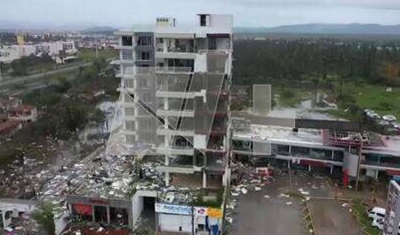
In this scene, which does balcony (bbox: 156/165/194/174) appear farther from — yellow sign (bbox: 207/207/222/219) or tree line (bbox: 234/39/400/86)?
tree line (bbox: 234/39/400/86)

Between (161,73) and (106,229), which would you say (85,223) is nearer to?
(106,229)

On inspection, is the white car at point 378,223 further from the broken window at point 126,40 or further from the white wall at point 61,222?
the broken window at point 126,40

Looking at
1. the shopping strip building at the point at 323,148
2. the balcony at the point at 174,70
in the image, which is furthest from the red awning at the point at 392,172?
the balcony at the point at 174,70

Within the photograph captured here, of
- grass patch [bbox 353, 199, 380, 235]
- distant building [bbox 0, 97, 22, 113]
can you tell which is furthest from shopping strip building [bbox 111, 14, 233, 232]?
distant building [bbox 0, 97, 22, 113]

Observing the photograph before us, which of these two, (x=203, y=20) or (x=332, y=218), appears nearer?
(x=332, y=218)

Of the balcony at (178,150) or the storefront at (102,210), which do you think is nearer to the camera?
the storefront at (102,210)

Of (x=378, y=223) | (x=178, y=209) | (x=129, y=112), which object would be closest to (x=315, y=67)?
(x=129, y=112)

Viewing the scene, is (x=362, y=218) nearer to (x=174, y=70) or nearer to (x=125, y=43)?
(x=174, y=70)
